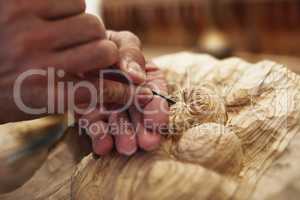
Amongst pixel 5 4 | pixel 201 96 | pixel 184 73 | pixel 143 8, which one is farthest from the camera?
pixel 143 8

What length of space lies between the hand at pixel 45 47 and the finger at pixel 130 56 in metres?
0.02

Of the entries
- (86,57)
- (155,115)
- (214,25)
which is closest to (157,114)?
(155,115)

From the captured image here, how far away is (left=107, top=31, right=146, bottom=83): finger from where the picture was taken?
525 millimetres

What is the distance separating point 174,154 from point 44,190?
190 millimetres

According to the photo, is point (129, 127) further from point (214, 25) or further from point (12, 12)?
point (214, 25)

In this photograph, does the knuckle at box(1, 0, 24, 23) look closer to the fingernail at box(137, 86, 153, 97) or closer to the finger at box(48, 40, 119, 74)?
the finger at box(48, 40, 119, 74)

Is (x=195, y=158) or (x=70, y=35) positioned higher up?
(x=70, y=35)

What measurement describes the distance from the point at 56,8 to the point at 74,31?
3cm

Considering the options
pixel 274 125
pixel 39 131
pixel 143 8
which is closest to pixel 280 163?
pixel 274 125

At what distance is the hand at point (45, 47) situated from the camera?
461mm

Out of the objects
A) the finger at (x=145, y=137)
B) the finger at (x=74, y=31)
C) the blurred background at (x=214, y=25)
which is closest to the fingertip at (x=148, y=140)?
the finger at (x=145, y=137)

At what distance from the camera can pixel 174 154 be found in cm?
51

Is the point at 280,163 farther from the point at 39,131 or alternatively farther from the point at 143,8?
the point at 143,8

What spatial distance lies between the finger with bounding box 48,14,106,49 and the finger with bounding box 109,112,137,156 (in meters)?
0.10
